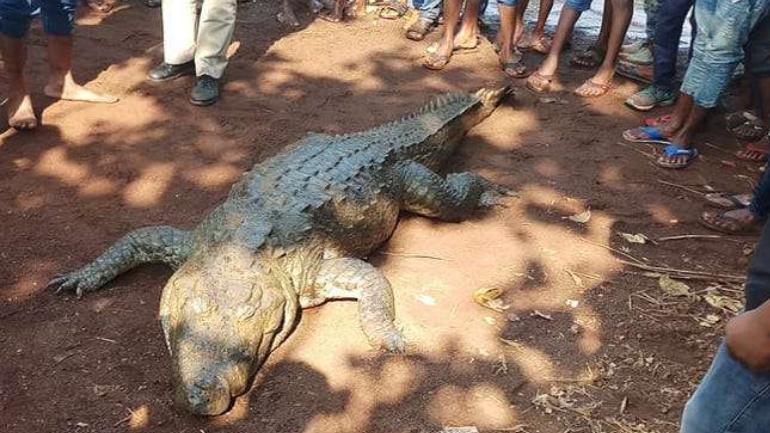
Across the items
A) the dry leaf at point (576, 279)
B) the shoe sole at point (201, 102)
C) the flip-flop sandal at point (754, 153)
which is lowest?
the shoe sole at point (201, 102)

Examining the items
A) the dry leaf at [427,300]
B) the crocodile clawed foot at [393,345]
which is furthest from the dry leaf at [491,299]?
the crocodile clawed foot at [393,345]

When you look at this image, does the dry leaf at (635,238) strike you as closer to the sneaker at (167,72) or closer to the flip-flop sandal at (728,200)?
the flip-flop sandal at (728,200)

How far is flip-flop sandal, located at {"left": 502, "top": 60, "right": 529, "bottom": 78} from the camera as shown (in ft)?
19.1

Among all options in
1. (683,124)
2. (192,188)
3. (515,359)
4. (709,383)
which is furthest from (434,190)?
(709,383)

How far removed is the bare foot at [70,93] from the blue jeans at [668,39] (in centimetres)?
421

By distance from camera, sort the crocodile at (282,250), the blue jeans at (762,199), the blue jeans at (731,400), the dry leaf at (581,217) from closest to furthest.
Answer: the blue jeans at (731,400), the crocodile at (282,250), the blue jeans at (762,199), the dry leaf at (581,217)

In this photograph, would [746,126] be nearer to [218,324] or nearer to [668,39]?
[668,39]

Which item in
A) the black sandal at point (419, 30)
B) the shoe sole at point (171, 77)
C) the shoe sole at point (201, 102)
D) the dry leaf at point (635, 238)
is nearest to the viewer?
the dry leaf at point (635, 238)

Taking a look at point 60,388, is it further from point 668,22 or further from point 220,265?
point 668,22

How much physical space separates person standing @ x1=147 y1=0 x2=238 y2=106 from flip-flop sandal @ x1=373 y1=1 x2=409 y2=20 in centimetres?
223

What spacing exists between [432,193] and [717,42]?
2048 millimetres

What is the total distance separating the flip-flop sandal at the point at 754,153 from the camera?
4633 mm

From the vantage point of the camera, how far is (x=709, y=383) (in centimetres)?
155

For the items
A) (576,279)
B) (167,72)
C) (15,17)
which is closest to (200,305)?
(576,279)
